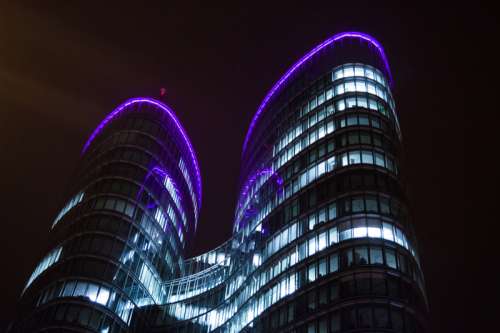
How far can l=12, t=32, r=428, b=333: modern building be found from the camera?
67.6m

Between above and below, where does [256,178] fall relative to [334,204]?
above

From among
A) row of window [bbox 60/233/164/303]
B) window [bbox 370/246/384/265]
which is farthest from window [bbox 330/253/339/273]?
row of window [bbox 60/233/164/303]

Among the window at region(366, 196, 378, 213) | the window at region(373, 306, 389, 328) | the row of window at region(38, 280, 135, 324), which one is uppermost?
the window at region(366, 196, 378, 213)

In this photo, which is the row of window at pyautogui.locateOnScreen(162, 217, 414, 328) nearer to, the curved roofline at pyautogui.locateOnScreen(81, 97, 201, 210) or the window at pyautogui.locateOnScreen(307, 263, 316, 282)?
the window at pyautogui.locateOnScreen(307, 263, 316, 282)

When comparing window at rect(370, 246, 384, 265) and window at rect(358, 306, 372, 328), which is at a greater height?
window at rect(370, 246, 384, 265)

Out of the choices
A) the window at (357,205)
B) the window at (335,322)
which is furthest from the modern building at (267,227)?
the window at (357,205)

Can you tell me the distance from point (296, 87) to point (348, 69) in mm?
12661

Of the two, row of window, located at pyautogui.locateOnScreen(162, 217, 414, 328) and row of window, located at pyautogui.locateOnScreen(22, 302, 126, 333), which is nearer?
row of window, located at pyautogui.locateOnScreen(162, 217, 414, 328)

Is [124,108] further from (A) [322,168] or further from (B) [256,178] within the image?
(A) [322,168]

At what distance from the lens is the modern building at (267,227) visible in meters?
67.6

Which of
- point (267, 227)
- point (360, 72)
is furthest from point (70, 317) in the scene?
point (360, 72)

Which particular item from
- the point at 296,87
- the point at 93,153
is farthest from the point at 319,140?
the point at 93,153

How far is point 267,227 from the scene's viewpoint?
85562 millimetres

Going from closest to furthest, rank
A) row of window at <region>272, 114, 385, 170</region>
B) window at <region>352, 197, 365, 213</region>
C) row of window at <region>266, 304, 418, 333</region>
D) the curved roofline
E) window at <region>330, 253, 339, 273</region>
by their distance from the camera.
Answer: row of window at <region>266, 304, 418, 333</region> < window at <region>330, 253, 339, 273</region> < window at <region>352, 197, 365, 213</region> < row of window at <region>272, 114, 385, 170</region> < the curved roofline
